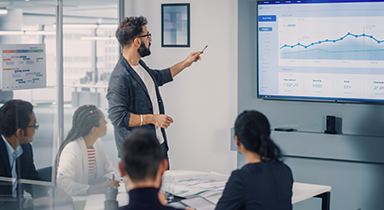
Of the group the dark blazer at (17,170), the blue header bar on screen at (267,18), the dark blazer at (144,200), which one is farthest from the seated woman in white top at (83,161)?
the blue header bar on screen at (267,18)

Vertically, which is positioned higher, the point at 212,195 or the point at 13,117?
the point at 13,117

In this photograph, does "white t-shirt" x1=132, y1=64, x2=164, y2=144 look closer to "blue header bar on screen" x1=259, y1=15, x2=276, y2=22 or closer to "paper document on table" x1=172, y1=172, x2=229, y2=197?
"paper document on table" x1=172, y1=172, x2=229, y2=197

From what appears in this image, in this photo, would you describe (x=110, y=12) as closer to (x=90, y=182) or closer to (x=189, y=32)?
(x=189, y=32)

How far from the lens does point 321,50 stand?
3.00 metres

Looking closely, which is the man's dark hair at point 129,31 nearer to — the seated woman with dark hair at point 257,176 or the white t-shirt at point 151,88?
the white t-shirt at point 151,88

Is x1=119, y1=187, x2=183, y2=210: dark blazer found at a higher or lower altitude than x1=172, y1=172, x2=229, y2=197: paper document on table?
higher

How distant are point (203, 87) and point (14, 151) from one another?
6.13 ft

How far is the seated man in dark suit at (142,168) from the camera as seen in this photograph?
3.55 feet

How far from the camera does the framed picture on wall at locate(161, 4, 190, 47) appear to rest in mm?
3742

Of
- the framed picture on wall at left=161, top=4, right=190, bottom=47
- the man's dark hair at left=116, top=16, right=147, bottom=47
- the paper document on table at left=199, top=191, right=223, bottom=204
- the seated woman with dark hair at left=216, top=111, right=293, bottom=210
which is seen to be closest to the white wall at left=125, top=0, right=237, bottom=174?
the framed picture on wall at left=161, top=4, right=190, bottom=47

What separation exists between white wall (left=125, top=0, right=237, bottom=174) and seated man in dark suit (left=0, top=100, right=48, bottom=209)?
4.61 ft

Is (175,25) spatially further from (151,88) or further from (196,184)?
(196,184)

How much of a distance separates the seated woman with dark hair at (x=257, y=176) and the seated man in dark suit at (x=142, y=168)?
0.45m

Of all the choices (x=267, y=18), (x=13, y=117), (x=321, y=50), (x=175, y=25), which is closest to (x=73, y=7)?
(x=175, y=25)
